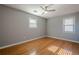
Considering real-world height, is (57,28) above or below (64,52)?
above

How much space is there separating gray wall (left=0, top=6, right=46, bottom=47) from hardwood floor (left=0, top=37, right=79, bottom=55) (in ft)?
0.52

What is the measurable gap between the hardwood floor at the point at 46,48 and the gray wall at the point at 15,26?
16 cm

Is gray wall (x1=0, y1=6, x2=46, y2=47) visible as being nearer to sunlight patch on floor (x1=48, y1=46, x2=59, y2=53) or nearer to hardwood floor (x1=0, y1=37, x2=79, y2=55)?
hardwood floor (x1=0, y1=37, x2=79, y2=55)

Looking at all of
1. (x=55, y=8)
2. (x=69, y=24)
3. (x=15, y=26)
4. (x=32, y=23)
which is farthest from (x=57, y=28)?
(x=15, y=26)

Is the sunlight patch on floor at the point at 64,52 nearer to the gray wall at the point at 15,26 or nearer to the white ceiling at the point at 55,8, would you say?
the gray wall at the point at 15,26

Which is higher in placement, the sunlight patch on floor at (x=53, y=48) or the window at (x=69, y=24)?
the window at (x=69, y=24)

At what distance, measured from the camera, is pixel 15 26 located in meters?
1.43

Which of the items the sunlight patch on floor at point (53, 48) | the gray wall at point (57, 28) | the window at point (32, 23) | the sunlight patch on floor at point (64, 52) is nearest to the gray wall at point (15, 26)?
the window at point (32, 23)

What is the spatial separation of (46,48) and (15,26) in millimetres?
847

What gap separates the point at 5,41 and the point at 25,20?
62 cm

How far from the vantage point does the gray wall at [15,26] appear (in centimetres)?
136

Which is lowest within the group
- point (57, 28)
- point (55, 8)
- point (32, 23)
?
point (57, 28)

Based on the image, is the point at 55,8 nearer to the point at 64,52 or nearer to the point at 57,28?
the point at 57,28
